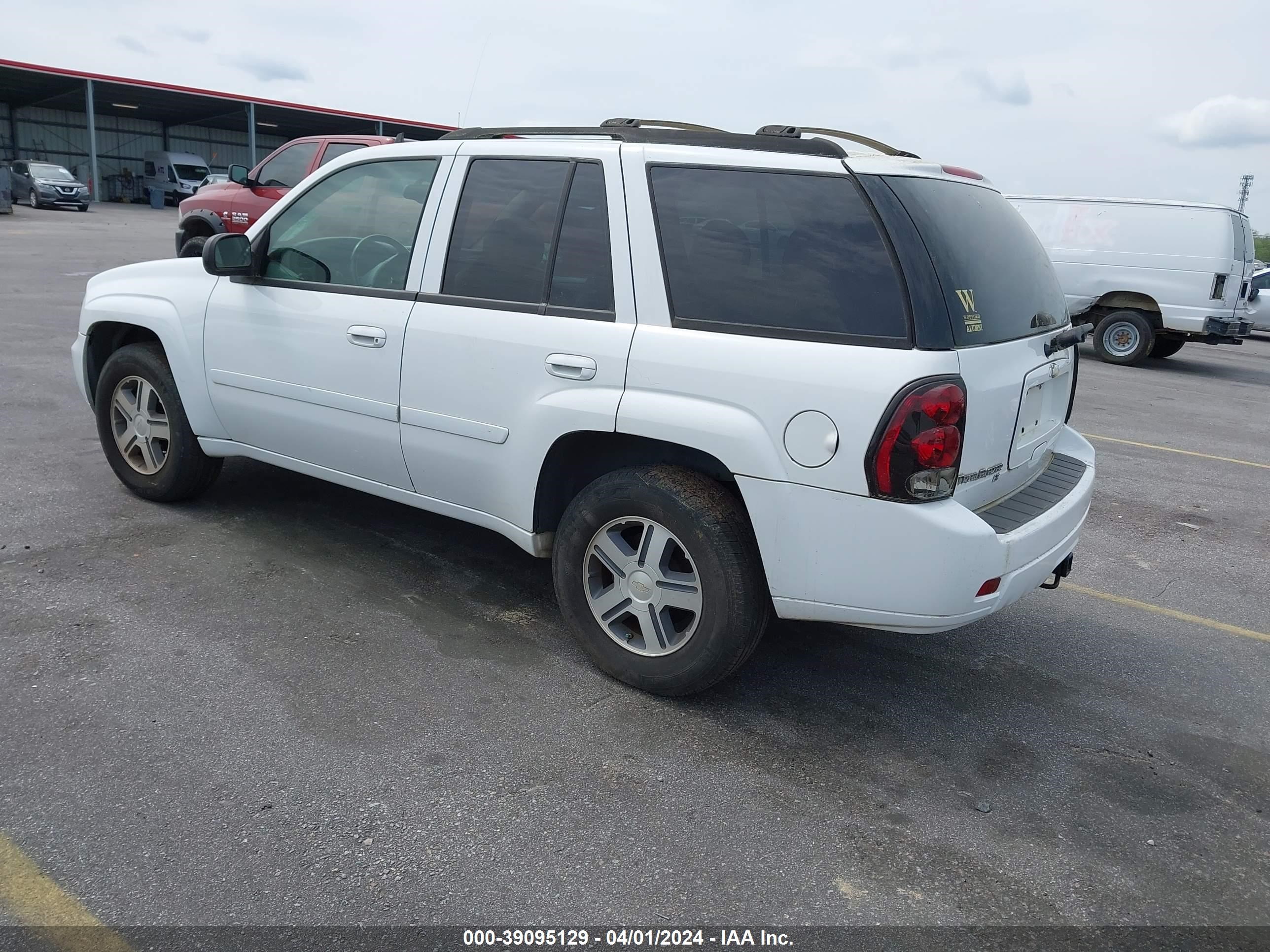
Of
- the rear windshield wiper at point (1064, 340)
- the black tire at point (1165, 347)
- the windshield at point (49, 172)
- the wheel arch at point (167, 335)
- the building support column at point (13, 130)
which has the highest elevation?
the building support column at point (13, 130)

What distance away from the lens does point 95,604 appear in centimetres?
388

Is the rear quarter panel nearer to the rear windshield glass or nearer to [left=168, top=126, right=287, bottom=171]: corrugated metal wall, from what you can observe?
the rear windshield glass

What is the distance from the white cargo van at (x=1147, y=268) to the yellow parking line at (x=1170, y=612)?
10531 mm

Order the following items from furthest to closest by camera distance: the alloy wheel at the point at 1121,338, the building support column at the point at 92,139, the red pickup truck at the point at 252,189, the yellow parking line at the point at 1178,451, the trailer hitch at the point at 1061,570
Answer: the building support column at the point at 92,139
the alloy wheel at the point at 1121,338
the red pickup truck at the point at 252,189
the yellow parking line at the point at 1178,451
the trailer hitch at the point at 1061,570

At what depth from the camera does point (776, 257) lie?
126 inches

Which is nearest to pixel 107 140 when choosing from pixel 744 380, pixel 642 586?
pixel 642 586

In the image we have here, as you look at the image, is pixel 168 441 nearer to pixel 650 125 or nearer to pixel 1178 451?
pixel 650 125

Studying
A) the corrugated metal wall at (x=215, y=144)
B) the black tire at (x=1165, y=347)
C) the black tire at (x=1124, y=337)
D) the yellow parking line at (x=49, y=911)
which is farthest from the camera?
the corrugated metal wall at (x=215, y=144)

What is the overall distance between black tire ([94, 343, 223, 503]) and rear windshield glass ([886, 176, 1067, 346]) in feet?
11.3

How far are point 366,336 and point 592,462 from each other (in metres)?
1.07

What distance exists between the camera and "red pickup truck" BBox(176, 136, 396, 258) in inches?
485

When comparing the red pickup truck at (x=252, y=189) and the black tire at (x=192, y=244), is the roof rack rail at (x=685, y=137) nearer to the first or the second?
the black tire at (x=192, y=244)

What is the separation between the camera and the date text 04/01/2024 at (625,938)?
2350 millimetres

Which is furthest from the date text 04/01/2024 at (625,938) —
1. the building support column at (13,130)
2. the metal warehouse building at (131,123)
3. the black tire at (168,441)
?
the building support column at (13,130)
